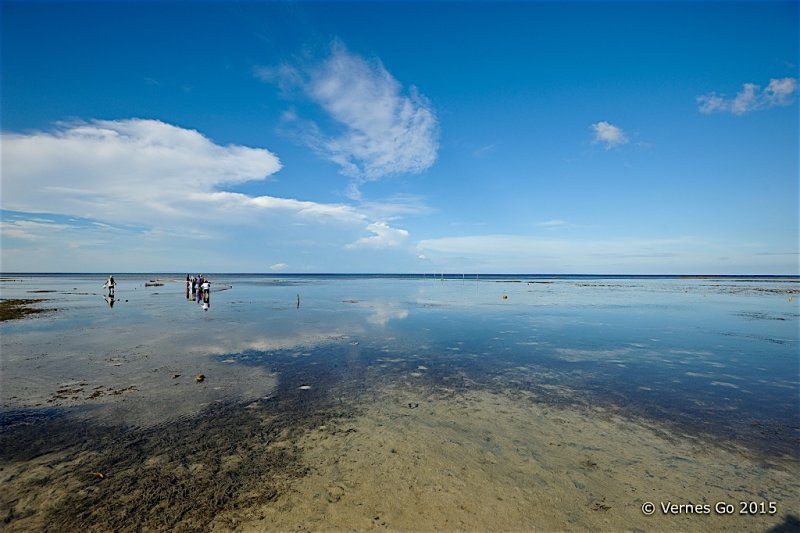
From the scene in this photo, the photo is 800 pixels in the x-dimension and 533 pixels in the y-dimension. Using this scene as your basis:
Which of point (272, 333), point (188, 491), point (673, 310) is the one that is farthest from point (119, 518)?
point (673, 310)

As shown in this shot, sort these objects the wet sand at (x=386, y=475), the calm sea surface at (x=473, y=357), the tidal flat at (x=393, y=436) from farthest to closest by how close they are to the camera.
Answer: the calm sea surface at (x=473, y=357), the tidal flat at (x=393, y=436), the wet sand at (x=386, y=475)

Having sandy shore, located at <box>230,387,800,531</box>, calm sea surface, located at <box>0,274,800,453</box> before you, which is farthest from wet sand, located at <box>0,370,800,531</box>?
calm sea surface, located at <box>0,274,800,453</box>

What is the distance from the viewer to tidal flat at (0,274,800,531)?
6367 mm

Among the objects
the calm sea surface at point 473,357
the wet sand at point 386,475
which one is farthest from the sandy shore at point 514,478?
the calm sea surface at point 473,357

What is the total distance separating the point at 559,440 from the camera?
903 cm

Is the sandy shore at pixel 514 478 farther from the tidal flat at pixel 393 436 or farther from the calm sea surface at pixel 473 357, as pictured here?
the calm sea surface at pixel 473 357

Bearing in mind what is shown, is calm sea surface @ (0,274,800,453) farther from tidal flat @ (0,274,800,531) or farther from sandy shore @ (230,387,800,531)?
sandy shore @ (230,387,800,531)

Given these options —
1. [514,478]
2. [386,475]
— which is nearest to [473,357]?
[514,478]

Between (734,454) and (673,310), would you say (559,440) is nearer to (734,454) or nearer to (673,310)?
(734,454)

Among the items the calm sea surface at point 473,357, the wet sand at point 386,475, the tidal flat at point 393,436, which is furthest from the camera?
the calm sea surface at point 473,357

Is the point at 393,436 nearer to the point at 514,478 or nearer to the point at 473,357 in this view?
the point at 514,478

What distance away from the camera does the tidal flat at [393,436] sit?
251 inches

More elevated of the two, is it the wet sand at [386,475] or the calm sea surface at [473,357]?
the calm sea surface at [473,357]

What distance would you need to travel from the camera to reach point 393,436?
920cm
